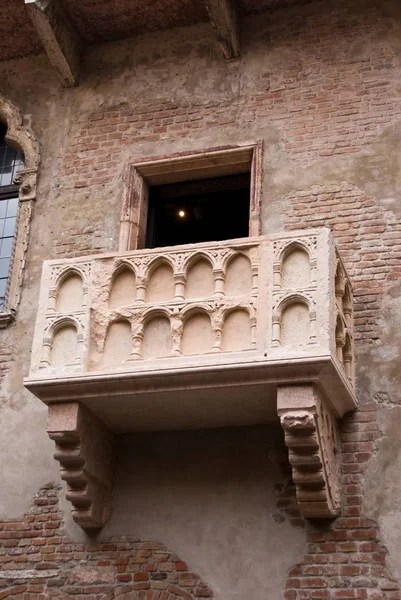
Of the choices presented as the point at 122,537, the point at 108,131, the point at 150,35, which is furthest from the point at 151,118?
the point at 122,537

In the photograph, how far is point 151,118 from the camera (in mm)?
9703

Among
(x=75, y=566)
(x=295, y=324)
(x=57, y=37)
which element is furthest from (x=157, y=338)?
(x=57, y=37)

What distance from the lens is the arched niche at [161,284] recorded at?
7.61m

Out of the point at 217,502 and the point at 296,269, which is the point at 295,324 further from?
the point at 217,502

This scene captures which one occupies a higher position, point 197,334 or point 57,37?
point 57,37

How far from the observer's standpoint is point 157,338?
293 inches

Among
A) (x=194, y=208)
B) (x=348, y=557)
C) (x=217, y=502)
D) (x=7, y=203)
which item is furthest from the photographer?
(x=7, y=203)

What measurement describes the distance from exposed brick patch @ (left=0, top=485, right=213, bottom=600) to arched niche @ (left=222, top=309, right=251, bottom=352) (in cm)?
179

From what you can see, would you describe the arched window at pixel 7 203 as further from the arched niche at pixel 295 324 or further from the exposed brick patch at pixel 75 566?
the arched niche at pixel 295 324

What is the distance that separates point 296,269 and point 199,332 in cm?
89

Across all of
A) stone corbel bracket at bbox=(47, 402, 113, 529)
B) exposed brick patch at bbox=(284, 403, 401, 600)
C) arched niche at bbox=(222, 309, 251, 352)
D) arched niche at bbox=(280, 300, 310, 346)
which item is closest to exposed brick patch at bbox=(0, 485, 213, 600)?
stone corbel bracket at bbox=(47, 402, 113, 529)

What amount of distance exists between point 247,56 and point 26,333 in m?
3.57

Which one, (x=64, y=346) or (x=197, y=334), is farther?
(x=64, y=346)

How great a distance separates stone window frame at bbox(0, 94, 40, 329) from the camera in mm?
9180
